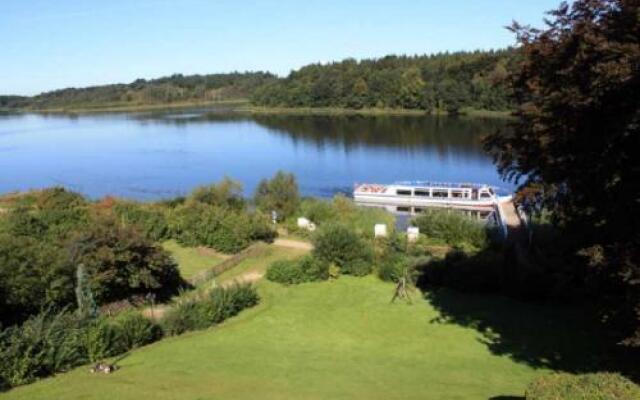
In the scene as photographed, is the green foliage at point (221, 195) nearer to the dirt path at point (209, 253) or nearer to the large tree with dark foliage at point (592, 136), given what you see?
the dirt path at point (209, 253)

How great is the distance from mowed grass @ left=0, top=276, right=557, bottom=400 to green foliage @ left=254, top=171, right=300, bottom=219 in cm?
1785

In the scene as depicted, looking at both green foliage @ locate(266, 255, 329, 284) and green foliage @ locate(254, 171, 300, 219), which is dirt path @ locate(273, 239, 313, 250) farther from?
green foliage @ locate(266, 255, 329, 284)

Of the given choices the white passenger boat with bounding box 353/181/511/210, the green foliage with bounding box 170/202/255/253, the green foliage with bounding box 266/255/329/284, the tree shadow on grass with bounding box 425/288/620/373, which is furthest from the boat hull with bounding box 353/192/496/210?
the tree shadow on grass with bounding box 425/288/620/373

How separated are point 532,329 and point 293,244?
18.3 meters

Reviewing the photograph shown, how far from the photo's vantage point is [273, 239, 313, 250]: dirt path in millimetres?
36638

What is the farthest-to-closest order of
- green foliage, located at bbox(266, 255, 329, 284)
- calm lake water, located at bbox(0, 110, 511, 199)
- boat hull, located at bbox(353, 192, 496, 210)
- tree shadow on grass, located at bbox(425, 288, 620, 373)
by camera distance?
calm lake water, located at bbox(0, 110, 511, 199) → boat hull, located at bbox(353, 192, 496, 210) → green foliage, located at bbox(266, 255, 329, 284) → tree shadow on grass, located at bbox(425, 288, 620, 373)

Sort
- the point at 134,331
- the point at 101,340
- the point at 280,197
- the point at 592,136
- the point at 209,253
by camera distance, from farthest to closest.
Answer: the point at 280,197
the point at 209,253
the point at 134,331
the point at 101,340
the point at 592,136

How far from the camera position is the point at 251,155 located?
87.8 metres

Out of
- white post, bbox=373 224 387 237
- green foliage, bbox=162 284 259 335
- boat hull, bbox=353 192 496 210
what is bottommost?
boat hull, bbox=353 192 496 210

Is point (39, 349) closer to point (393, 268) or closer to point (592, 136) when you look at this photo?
point (592, 136)

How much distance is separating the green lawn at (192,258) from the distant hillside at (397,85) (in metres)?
94.9

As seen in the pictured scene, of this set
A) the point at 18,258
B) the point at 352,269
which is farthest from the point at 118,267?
the point at 352,269

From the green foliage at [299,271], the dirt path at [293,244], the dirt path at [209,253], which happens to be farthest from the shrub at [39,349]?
the dirt path at [293,244]

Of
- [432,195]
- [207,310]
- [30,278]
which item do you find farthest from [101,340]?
[432,195]
